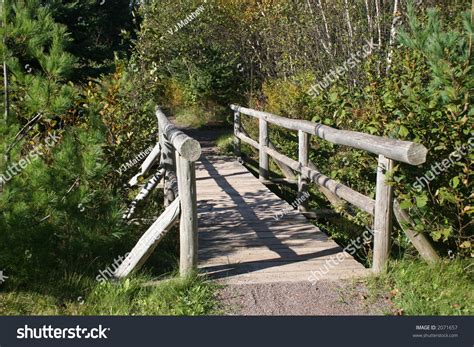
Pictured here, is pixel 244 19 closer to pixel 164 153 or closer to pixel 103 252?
pixel 164 153

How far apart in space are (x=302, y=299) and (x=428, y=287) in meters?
0.93

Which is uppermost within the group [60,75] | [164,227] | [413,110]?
[60,75]

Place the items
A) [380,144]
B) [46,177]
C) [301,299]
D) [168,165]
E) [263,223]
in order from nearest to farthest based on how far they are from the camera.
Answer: [46,177]
[301,299]
[380,144]
[168,165]
[263,223]

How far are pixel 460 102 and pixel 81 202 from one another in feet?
9.15

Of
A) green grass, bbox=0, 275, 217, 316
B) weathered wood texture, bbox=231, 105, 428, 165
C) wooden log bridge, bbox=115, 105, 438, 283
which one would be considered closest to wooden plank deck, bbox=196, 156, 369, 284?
wooden log bridge, bbox=115, 105, 438, 283

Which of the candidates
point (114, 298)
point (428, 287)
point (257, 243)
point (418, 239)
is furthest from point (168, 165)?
point (428, 287)

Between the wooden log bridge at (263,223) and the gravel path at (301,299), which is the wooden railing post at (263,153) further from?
the gravel path at (301,299)

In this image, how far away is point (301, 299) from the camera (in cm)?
380

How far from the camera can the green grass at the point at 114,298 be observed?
358cm

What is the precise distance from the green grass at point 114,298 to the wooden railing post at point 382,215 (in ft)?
4.28

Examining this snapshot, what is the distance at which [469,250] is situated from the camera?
13.2 ft

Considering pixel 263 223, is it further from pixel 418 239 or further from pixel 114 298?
pixel 114 298

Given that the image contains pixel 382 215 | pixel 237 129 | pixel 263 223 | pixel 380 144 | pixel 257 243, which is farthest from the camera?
pixel 237 129
